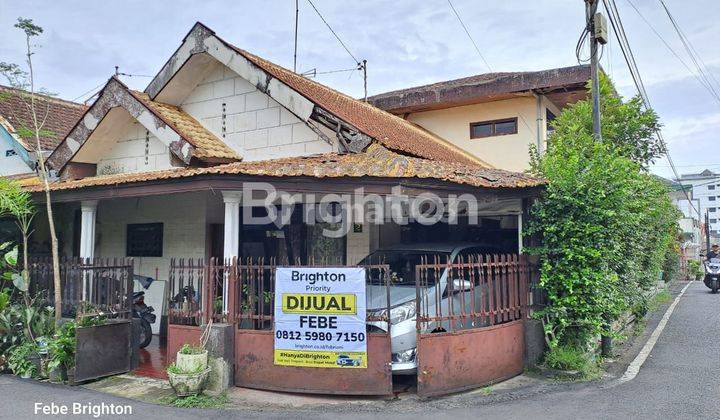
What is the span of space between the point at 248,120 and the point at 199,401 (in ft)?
18.1

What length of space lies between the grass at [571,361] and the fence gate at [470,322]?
40cm

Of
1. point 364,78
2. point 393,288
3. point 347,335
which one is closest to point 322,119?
point 393,288

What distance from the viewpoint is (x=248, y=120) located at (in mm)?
9891

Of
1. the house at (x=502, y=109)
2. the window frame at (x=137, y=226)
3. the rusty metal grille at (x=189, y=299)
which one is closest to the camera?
the rusty metal grille at (x=189, y=299)

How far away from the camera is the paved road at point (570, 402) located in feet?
18.2

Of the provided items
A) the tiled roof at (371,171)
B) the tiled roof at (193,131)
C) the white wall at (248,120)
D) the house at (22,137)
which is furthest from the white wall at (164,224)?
the house at (22,137)

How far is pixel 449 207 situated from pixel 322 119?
2.55 m

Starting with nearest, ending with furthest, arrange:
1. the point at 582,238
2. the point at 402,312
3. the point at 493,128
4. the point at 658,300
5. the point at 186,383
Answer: the point at 186,383 → the point at 402,312 → the point at 582,238 → the point at 493,128 → the point at 658,300

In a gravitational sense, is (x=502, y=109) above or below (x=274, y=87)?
above

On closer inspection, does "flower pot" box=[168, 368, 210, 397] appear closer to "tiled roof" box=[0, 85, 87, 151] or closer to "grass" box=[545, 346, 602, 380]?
"grass" box=[545, 346, 602, 380]

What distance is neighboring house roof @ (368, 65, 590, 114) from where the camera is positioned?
1205cm

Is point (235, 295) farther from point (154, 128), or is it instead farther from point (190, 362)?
point (154, 128)
